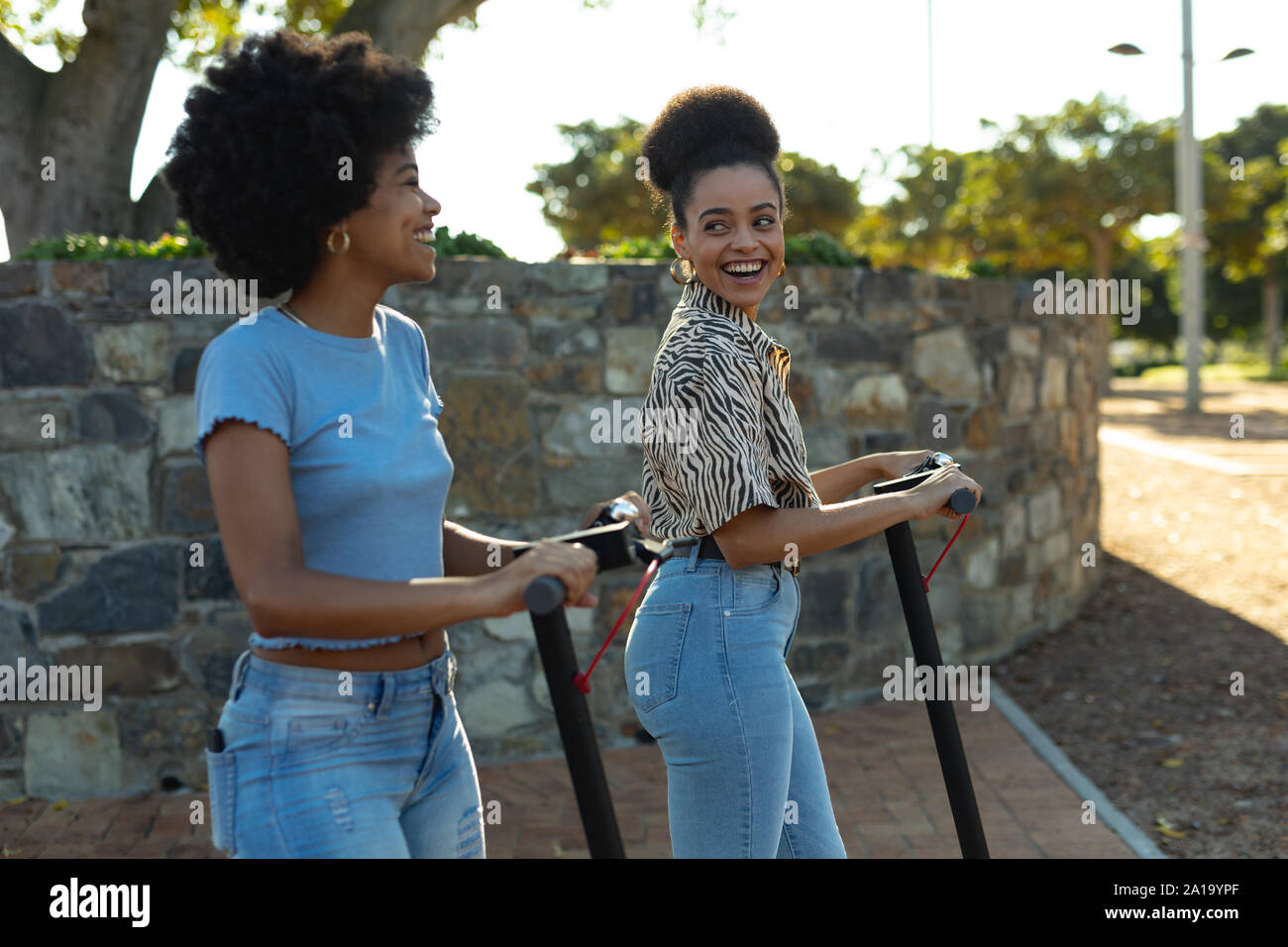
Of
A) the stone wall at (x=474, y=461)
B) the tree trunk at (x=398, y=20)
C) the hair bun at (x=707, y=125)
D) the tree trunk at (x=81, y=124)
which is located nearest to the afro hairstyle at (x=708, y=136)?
the hair bun at (x=707, y=125)

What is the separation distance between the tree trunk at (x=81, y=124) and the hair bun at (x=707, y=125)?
578cm

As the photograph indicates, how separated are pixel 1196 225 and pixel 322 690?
A: 68.4 ft

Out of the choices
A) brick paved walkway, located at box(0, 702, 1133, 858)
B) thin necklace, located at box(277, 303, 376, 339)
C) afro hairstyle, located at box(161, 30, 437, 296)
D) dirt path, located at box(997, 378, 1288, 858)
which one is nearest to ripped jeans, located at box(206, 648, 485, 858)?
thin necklace, located at box(277, 303, 376, 339)

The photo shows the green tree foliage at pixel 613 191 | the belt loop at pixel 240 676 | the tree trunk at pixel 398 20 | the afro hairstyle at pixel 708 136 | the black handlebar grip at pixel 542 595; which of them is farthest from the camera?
the green tree foliage at pixel 613 191

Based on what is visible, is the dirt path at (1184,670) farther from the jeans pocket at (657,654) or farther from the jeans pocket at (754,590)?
the jeans pocket at (657,654)

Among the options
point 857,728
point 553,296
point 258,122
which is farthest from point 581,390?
point 258,122

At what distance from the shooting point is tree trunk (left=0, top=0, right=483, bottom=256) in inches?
285

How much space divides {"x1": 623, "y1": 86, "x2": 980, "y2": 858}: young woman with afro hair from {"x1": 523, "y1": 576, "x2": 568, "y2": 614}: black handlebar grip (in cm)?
56

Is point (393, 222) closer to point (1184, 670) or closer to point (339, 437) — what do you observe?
point (339, 437)

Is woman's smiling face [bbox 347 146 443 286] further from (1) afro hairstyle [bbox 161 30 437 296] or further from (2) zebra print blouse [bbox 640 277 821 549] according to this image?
(2) zebra print blouse [bbox 640 277 821 549]

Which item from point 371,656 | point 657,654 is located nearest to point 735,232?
point 657,654

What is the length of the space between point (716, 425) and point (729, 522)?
171 millimetres

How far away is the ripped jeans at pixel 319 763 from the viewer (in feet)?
5.60
